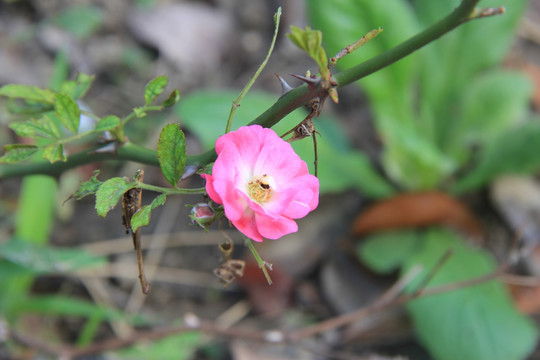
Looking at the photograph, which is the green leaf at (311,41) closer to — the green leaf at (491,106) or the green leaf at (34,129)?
the green leaf at (34,129)

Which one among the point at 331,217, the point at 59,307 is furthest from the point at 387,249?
the point at 59,307

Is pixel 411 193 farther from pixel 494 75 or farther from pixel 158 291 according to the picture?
pixel 158 291

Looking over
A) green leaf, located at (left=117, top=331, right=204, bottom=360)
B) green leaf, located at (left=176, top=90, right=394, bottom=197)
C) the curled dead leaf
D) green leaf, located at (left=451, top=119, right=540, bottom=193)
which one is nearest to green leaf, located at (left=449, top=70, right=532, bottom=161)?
green leaf, located at (left=451, top=119, right=540, bottom=193)

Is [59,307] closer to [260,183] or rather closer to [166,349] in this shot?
[166,349]

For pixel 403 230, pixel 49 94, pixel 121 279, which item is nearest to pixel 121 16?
pixel 121 279

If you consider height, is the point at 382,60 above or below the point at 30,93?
above

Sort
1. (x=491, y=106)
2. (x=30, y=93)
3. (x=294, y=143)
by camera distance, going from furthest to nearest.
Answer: (x=491, y=106), (x=294, y=143), (x=30, y=93)

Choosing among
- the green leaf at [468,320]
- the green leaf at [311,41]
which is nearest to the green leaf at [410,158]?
the green leaf at [468,320]
